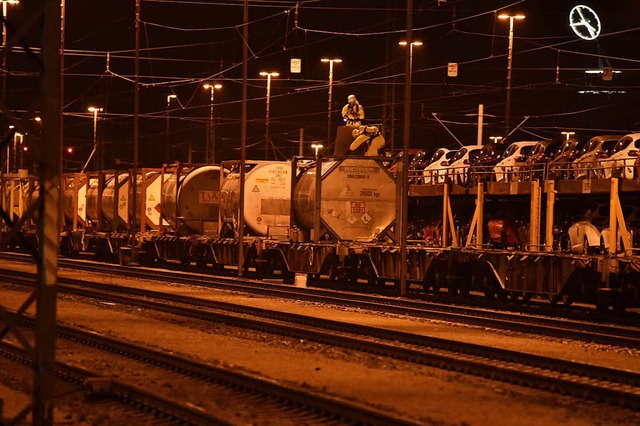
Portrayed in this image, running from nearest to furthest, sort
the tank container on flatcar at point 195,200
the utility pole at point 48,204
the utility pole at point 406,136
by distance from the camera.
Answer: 1. the utility pole at point 48,204
2. the utility pole at point 406,136
3. the tank container on flatcar at point 195,200

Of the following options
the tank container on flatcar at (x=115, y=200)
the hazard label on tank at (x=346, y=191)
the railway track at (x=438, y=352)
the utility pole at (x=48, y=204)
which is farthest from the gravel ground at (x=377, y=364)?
the tank container on flatcar at (x=115, y=200)

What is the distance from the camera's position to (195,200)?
1731 inches

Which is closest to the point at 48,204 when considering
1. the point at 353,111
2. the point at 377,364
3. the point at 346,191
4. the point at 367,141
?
the point at 377,364

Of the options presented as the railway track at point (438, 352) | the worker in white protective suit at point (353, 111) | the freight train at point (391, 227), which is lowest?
the railway track at point (438, 352)

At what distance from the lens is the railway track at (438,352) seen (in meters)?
14.0

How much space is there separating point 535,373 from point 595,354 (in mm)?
3526

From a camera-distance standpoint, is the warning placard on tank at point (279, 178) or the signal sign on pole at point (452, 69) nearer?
the warning placard on tank at point (279, 178)

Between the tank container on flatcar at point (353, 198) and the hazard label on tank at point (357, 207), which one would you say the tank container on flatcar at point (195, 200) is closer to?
the tank container on flatcar at point (353, 198)

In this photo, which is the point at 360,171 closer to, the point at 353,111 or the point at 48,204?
the point at 353,111

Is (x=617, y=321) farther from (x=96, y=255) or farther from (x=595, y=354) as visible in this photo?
(x=96, y=255)

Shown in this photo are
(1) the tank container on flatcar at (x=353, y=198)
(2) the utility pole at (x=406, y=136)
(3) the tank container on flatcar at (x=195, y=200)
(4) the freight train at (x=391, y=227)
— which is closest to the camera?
(4) the freight train at (x=391, y=227)

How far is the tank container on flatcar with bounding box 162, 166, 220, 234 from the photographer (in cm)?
4356

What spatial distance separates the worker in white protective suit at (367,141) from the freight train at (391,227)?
2.33 ft

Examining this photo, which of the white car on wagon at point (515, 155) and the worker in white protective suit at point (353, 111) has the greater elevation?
the worker in white protective suit at point (353, 111)
